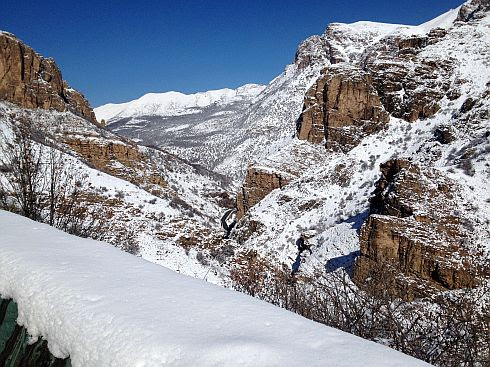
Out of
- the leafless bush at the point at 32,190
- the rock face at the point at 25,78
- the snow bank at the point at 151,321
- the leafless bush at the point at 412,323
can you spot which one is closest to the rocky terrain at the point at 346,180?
the rock face at the point at 25,78

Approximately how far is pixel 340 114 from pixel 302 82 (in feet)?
208

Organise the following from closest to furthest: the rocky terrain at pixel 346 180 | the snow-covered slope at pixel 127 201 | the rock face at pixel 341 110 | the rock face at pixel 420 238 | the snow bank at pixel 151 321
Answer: the snow bank at pixel 151 321 → the rock face at pixel 420 238 → the rocky terrain at pixel 346 180 → the snow-covered slope at pixel 127 201 → the rock face at pixel 341 110

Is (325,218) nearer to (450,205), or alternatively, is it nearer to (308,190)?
(308,190)

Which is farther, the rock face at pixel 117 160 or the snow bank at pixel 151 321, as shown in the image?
the rock face at pixel 117 160

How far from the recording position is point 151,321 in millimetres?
2092

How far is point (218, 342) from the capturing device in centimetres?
192

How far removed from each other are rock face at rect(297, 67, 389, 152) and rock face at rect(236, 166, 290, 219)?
780 cm

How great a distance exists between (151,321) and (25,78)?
53.0 metres

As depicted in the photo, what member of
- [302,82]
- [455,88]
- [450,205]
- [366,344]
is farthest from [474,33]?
[302,82]

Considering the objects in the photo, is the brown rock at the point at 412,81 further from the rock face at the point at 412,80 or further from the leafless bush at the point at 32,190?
the leafless bush at the point at 32,190

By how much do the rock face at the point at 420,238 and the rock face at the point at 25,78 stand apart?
1706 inches

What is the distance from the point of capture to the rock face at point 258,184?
1560 inches

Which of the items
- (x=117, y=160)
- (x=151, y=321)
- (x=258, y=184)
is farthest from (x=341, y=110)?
(x=151, y=321)

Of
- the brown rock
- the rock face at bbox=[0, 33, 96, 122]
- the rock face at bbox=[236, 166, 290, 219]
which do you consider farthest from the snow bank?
the rock face at bbox=[0, 33, 96, 122]
